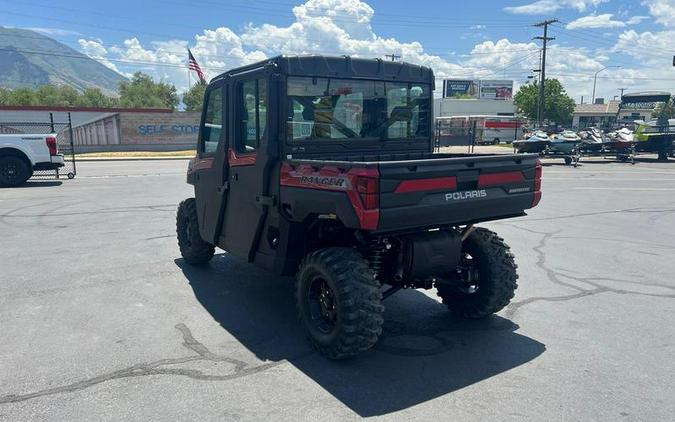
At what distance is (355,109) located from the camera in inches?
194

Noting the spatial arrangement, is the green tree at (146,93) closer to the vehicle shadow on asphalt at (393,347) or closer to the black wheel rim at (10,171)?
the black wheel rim at (10,171)

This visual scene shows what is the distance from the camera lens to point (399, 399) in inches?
134

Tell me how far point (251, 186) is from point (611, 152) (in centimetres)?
2500

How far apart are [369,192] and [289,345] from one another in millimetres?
1644

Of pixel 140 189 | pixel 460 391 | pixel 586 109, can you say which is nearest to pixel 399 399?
pixel 460 391

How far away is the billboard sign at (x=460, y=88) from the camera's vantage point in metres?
106

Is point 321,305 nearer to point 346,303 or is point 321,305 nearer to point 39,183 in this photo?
point 346,303

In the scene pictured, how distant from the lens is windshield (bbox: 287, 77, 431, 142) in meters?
4.56

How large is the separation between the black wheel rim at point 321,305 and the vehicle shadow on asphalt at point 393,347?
237 millimetres

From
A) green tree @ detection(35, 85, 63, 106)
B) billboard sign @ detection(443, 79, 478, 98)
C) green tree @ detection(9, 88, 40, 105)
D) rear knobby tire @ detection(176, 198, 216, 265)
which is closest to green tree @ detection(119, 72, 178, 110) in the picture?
green tree @ detection(35, 85, 63, 106)

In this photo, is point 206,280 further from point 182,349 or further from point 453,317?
point 453,317

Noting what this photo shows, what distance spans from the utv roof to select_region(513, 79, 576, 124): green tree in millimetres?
70779

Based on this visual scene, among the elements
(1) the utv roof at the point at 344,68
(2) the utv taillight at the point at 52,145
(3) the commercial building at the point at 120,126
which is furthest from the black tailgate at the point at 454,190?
(3) the commercial building at the point at 120,126

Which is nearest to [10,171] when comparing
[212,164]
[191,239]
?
[191,239]
